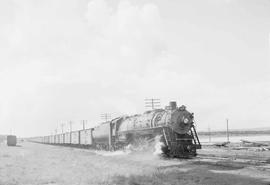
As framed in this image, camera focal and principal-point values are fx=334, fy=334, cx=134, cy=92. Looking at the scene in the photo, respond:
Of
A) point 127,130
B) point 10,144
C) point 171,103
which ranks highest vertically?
point 171,103

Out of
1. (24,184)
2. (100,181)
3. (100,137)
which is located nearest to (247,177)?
(100,181)

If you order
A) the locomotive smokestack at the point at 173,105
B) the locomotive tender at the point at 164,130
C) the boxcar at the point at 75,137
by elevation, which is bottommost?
the boxcar at the point at 75,137

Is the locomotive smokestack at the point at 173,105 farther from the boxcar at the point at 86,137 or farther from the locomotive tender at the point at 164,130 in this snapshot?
the boxcar at the point at 86,137

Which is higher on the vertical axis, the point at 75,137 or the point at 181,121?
the point at 181,121

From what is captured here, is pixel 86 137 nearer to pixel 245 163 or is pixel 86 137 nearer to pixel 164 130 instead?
pixel 164 130

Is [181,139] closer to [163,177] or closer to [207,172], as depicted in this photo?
[207,172]

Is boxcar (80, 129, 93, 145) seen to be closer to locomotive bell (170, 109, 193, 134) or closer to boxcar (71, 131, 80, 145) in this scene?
boxcar (71, 131, 80, 145)

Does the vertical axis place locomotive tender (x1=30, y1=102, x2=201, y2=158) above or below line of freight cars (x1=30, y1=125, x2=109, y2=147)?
above

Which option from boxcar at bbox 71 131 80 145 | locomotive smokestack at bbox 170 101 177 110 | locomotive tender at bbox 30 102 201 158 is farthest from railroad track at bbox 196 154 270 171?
boxcar at bbox 71 131 80 145

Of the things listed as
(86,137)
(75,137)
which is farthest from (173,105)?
(75,137)

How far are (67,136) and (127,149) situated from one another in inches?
1275

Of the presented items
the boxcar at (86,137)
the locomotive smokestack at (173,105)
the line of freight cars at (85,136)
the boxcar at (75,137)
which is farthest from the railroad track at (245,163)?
the boxcar at (75,137)

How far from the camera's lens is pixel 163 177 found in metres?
11.9

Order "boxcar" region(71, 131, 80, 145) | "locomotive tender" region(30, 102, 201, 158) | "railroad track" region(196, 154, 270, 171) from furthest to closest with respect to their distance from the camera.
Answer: "boxcar" region(71, 131, 80, 145)
"locomotive tender" region(30, 102, 201, 158)
"railroad track" region(196, 154, 270, 171)
